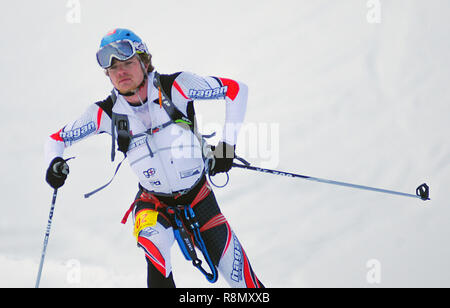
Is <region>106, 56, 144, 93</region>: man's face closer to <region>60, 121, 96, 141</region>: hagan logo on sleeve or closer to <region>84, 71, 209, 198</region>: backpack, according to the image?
<region>84, 71, 209, 198</region>: backpack

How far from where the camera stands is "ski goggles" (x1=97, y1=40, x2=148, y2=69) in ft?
12.0

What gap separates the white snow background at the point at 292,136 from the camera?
655 centimetres

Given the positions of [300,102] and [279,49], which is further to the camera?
[279,49]

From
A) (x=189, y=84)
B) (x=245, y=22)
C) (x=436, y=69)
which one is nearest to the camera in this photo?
(x=189, y=84)

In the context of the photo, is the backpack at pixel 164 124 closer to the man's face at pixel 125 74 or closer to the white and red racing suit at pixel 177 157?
the white and red racing suit at pixel 177 157

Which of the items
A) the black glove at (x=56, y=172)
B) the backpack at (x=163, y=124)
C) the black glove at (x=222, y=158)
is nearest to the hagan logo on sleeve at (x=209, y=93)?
the backpack at (x=163, y=124)

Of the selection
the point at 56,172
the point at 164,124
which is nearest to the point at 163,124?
the point at 164,124

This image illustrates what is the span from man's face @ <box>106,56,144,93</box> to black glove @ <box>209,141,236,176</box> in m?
0.82

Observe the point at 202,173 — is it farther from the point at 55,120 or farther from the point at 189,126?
the point at 55,120

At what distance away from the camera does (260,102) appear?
10352mm

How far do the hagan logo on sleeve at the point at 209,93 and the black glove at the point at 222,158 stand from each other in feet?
1.32

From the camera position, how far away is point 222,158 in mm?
3537

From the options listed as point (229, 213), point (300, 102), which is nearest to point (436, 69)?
point (300, 102)

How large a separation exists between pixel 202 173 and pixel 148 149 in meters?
0.50
